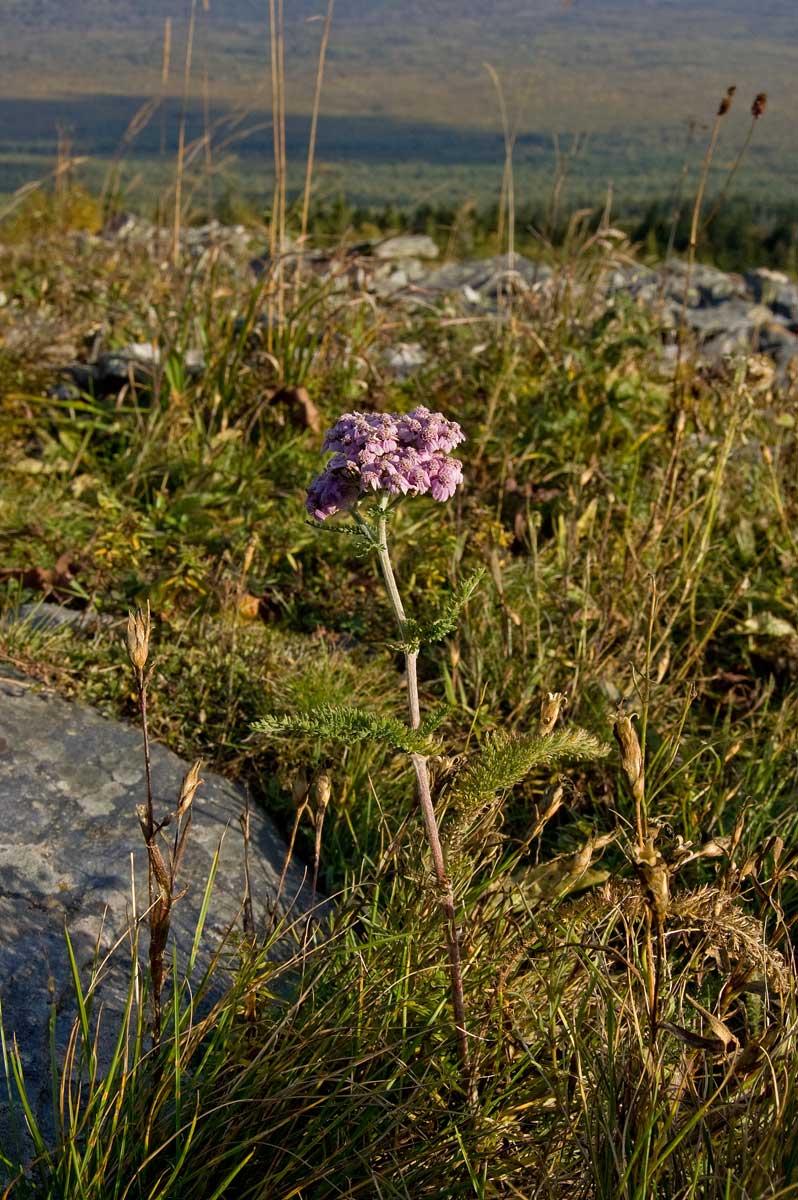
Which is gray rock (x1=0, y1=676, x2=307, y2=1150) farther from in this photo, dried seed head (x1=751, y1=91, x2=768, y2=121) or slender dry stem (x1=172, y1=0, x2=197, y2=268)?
slender dry stem (x1=172, y1=0, x2=197, y2=268)

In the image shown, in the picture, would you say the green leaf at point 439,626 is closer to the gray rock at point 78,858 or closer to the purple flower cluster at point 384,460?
the purple flower cluster at point 384,460

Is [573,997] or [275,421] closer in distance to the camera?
[573,997]

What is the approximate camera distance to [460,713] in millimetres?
2852

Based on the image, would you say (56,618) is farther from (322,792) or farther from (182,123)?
(182,123)

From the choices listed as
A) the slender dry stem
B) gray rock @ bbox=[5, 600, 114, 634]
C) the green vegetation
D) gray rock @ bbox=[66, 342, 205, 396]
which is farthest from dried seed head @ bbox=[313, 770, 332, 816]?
the slender dry stem

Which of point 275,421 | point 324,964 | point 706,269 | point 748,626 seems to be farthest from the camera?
point 706,269

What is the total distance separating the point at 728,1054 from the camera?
145 cm

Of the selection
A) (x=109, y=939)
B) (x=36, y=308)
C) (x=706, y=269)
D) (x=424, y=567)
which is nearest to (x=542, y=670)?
(x=424, y=567)

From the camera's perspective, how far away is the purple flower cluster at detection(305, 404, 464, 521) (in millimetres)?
1554

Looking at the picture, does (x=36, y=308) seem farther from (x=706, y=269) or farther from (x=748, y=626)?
(x=706, y=269)

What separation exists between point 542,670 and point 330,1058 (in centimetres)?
147

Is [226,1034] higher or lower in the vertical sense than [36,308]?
lower

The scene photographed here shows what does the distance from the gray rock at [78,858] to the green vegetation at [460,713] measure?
0.29 ft

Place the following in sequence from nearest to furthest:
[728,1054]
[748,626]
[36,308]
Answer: [728,1054] < [748,626] < [36,308]
